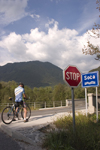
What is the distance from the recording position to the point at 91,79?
7406mm

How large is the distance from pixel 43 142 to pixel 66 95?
89.7 feet

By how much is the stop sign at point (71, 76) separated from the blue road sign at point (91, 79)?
2873mm

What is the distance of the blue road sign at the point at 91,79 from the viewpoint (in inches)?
281

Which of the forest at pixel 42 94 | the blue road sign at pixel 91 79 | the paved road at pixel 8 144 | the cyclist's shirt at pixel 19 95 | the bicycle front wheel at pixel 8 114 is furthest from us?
the forest at pixel 42 94

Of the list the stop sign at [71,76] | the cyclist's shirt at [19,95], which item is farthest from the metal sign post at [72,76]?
the cyclist's shirt at [19,95]

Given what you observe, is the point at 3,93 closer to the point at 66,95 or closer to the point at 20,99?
the point at 66,95

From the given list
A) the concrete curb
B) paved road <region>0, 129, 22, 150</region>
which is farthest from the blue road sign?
paved road <region>0, 129, 22, 150</region>

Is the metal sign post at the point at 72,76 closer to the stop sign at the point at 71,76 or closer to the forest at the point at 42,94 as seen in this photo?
the stop sign at the point at 71,76

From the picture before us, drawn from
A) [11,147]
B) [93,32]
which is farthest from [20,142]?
[93,32]

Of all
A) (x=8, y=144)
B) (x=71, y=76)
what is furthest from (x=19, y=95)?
(x=71, y=76)

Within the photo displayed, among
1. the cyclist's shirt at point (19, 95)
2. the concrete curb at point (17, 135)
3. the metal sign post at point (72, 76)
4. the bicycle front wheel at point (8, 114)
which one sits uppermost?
the metal sign post at point (72, 76)

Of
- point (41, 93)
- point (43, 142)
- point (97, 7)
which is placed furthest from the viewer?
point (41, 93)

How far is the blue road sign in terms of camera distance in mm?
7126

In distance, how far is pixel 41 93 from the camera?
26375 millimetres
